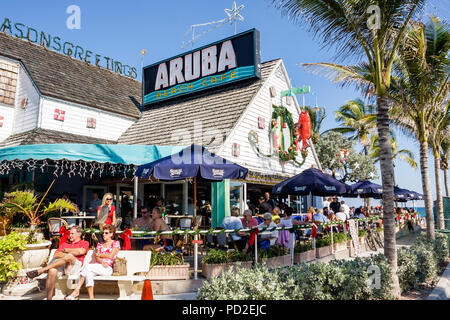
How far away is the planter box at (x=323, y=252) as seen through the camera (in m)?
9.85

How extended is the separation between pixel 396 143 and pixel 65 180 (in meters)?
33.1

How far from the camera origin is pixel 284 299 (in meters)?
4.39

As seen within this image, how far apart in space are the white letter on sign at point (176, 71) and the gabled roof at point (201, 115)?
42.2 inches

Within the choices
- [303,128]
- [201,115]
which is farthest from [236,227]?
[303,128]

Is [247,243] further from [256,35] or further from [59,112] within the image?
[59,112]

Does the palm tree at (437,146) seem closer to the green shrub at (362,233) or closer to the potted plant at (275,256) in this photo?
the green shrub at (362,233)

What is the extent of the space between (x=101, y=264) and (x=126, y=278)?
60cm

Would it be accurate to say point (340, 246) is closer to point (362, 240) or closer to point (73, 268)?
point (362, 240)

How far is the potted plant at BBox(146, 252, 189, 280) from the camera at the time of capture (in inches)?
257

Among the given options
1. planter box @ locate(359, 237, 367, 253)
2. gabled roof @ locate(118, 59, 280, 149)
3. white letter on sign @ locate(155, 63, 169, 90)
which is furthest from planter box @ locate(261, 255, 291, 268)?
white letter on sign @ locate(155, 63, 169, 90)

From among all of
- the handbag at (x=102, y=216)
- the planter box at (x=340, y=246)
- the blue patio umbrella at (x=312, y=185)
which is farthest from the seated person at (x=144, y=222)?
the planter box at (x=340, y=246)

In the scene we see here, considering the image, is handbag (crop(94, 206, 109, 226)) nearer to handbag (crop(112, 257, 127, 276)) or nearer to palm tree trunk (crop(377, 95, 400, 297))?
handbag (crop(112, 257, 127, 276))
